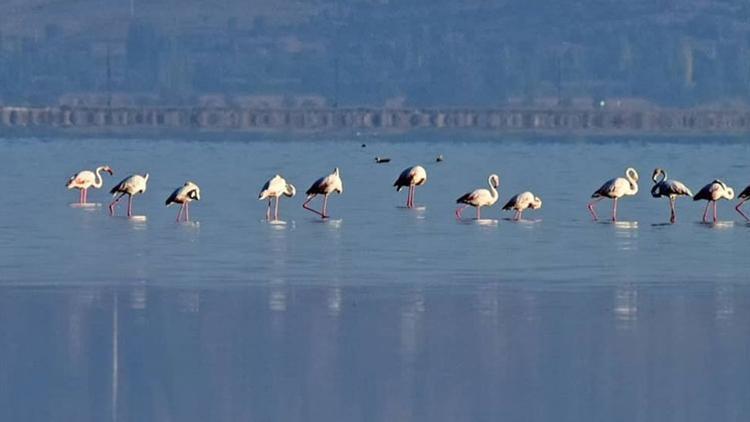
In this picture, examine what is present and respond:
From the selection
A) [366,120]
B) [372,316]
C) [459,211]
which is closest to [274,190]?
[459,211]

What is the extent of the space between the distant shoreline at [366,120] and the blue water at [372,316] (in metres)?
143

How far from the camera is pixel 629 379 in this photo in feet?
61.3

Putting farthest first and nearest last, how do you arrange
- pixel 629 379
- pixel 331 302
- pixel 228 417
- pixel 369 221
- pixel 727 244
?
pixel 369 221, pixel 727 244, pixel 331 302, pixel 629 379, pixel 228 417

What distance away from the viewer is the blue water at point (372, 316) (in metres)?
17.7

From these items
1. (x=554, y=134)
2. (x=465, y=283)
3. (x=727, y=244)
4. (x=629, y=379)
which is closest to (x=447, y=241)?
(x=727, y=244)

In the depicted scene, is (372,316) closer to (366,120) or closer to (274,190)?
(274,190)

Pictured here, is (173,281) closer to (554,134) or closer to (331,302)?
(331,302)

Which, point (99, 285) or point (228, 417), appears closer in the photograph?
point (228, 417)

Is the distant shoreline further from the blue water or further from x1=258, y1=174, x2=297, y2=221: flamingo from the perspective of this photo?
the blue water

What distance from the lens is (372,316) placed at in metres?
22.7

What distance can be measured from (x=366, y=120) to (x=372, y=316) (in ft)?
553

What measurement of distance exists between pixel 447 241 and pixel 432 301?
358 inches

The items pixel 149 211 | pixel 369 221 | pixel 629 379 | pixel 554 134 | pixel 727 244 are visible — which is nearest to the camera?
pixel 629 379

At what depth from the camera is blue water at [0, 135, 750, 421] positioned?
17719 mm
